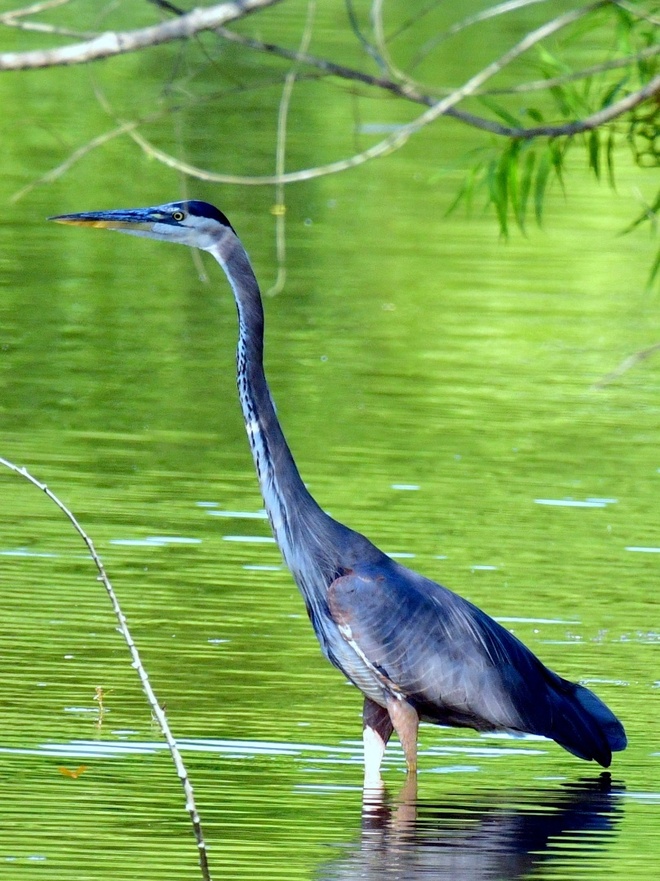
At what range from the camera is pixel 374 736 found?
6.14 m

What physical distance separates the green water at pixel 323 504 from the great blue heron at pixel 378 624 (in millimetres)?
163

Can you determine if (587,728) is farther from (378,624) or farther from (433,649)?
(378,624)

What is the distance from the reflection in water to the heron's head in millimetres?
1773

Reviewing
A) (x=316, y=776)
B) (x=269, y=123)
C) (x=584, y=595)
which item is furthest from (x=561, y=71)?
(x=269, y=123)

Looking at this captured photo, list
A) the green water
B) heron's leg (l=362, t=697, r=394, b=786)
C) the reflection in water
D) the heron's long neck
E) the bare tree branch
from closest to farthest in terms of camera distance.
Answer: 1. the bare tree branch
2. the reflection in water
3. the green water
4. heron's leg (l=362, t=697, r=394, b=786)
5. the heron's long neck

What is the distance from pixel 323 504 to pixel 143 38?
213 inches

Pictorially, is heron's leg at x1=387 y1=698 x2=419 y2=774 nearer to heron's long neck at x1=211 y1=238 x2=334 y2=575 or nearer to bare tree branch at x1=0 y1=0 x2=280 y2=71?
heron's long neck at x1=211 y1=238 x2=334 y2=575

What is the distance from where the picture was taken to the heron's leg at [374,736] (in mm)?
6004

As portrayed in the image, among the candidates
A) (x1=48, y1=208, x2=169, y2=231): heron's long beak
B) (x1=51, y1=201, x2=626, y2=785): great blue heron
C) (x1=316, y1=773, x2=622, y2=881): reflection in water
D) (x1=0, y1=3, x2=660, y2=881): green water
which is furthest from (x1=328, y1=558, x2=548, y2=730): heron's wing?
(x1=48, y1=208, x2=169, y2=231): heron's long beak

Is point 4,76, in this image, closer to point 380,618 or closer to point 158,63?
point 158,63

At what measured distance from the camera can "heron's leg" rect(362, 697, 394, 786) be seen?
6004 mm

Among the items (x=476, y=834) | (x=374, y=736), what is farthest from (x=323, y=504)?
(x=476, y=834)

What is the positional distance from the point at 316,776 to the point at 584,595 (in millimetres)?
2241

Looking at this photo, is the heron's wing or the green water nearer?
the green water
